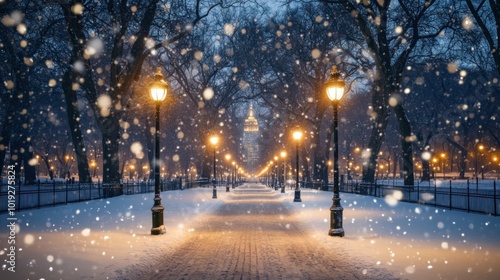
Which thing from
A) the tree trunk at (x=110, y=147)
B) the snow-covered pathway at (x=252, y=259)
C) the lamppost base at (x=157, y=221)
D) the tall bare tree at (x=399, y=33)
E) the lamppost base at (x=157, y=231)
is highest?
the tall bare tree at (x=399, y=33)

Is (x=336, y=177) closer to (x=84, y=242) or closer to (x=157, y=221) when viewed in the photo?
(x=157, y=221)

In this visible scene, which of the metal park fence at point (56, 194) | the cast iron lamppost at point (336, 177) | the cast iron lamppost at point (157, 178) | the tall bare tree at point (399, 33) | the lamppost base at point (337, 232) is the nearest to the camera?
the lamppost base at point (337, 232)

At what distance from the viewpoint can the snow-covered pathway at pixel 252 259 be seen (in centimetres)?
900

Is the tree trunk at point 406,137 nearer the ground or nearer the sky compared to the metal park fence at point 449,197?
nearer the sky

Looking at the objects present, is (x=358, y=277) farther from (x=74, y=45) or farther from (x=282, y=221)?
(x=74, y=45)

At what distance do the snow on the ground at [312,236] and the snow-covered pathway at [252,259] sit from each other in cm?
38

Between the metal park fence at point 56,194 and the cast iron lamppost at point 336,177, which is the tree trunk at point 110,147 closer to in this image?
the metal park fence at point 56,194

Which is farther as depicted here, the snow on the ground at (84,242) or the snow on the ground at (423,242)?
the snow on the ground at (423,242)

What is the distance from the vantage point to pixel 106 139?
30266 mm

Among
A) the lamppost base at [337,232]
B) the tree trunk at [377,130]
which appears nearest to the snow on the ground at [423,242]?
the lamppost base at [337,232]

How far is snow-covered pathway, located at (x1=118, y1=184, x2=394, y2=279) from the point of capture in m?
9.00

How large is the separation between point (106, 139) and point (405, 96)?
33.6m

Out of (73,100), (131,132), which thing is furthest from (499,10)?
(131,132)

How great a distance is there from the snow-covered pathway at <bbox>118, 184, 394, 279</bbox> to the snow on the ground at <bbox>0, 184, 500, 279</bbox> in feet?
1.24
